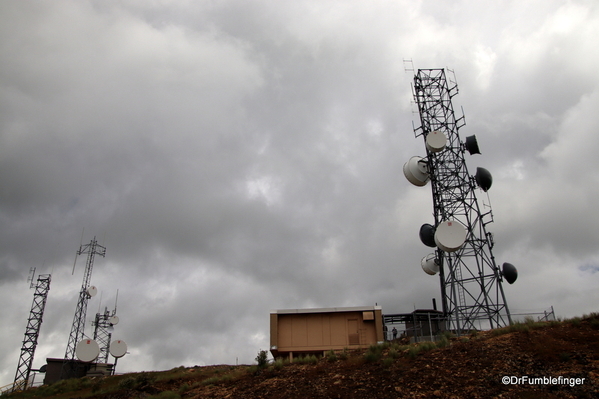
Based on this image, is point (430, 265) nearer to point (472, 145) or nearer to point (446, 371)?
point (472, 145)

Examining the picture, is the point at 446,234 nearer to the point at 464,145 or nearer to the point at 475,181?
the point at 475,181

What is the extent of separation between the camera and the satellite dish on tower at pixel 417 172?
33.8 meters

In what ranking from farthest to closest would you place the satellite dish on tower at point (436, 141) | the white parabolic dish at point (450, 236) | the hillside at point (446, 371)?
the satellite dish on tower at point (436, 141) < the white parabolic dish at point (450, 236) < the hillside at point (446, 371)

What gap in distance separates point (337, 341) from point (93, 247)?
3510 cm

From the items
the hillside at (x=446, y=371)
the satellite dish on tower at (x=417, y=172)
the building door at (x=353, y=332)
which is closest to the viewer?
the hillside at (x=446, y=371)

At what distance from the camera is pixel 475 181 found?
31.8 m

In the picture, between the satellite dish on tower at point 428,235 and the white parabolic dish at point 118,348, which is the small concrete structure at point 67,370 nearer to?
the white parabolic dish at point 118,348

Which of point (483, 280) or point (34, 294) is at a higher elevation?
point (34, 294)

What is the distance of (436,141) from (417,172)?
3.23m

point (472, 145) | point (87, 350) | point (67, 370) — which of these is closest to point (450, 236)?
point (472, 145)

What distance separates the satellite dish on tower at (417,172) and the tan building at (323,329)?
10.1 metres

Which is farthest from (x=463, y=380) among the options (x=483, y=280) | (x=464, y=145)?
(x=464, y=145)

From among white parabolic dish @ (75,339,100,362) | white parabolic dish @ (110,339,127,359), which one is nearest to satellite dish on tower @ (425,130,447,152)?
white parabolic dish @ (75,339,100,362)

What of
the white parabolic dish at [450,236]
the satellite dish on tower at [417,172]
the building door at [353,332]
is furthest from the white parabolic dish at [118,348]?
the white parabolic dish at [450,236]
